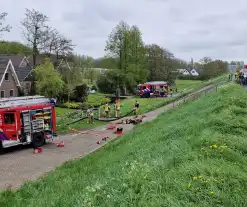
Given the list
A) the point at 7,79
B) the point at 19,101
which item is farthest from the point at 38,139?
the point at 7,79

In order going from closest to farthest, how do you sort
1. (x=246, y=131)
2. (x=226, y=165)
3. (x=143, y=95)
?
(x=226, y=165), (x=246, y=131), (x=143, y=95)

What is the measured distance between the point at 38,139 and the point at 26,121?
1256 millimetres

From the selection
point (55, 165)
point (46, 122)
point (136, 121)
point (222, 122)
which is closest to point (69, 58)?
point (136, 121)

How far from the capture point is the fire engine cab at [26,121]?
16.9 metres

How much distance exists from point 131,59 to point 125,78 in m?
5.49

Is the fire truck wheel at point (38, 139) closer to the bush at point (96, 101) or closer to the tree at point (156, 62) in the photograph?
the bush at point (96, 101)

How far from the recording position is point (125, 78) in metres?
54.1

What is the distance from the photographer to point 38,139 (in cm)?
1803

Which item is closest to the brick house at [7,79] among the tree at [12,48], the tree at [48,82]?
the tree at [48,82]

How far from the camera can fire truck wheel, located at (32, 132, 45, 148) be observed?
17.8 m

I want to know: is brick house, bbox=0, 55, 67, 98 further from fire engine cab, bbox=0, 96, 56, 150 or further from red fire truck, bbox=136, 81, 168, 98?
fire engine cab, bbox=0, 96, 56, 150

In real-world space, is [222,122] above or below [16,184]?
above

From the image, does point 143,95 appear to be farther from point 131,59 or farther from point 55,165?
point 55,165

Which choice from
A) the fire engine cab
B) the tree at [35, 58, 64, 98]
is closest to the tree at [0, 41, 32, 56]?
the tree at [35, 58, 64, 98]
